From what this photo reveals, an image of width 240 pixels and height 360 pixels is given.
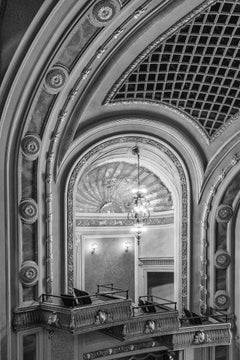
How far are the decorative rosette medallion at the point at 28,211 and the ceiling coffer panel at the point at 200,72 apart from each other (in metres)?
2.63

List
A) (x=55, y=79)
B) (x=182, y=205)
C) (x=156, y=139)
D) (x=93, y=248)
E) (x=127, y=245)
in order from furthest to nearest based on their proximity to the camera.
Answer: (x=127, y=245) < (x=93, y=248) < (x=182, y=205) < (x=156, y=139) < (x=55, y=79)

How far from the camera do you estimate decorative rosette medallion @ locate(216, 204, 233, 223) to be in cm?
1159

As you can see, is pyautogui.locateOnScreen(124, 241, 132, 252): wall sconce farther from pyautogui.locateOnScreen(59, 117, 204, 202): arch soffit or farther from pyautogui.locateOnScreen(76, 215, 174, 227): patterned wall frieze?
pyautogui.locateOnScreen(59, 117, 204, 202): arch soffit

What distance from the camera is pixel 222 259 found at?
38.3ft

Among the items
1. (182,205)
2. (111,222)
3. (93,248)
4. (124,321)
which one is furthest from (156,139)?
(93,248)

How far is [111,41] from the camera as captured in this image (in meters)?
8.13

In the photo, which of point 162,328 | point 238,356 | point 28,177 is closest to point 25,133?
point 28,177

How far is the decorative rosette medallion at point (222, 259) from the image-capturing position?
11.6 meters

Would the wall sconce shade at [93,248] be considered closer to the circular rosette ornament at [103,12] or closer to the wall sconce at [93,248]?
the wall sconce at [93,248]

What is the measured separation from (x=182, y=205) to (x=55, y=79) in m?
4.71

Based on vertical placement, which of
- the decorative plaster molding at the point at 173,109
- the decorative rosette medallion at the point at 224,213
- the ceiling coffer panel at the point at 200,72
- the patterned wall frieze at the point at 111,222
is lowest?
the patterned wall frieze at the point at 111,222

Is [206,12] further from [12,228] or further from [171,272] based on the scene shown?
[171,272]

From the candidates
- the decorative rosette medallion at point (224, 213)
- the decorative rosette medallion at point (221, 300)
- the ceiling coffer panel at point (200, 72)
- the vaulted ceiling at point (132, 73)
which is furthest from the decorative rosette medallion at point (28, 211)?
the decorative rosette medallion at point (221, 300)

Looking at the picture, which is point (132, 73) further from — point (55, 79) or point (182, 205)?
point (182, 205)
